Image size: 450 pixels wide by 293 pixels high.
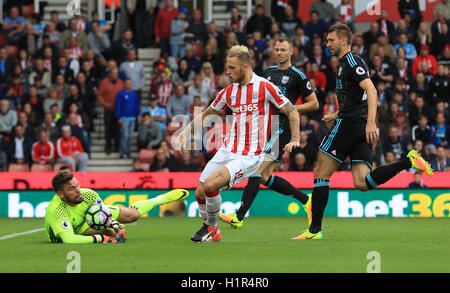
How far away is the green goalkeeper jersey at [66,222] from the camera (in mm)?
9250

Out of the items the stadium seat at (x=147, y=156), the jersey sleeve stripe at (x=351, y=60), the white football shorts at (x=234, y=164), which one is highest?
the jersey sleeve stripe at (x=351, y=60)

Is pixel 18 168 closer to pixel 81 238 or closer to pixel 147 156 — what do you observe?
pixel 147 156

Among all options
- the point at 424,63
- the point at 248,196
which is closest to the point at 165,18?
the point at 424,63

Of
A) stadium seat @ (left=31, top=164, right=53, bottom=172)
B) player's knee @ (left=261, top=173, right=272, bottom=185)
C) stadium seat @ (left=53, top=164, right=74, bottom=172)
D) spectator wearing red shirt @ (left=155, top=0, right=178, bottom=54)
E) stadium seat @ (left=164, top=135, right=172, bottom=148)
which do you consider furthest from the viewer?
spectator wearing red shirt @ (left=155, top=0, right=178, bottom=54)

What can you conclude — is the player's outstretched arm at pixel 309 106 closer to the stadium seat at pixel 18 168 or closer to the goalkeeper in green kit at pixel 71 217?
the goalkeeper in green kit at pixel 71 217

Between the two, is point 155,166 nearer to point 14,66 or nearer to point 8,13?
point 14,66

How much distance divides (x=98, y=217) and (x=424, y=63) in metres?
12.1

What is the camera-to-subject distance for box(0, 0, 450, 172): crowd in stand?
17969 mm

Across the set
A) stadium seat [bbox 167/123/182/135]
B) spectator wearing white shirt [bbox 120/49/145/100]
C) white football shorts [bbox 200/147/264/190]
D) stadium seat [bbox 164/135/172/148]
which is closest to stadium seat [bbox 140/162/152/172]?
stadium seat [bbox 164/135/172/148]

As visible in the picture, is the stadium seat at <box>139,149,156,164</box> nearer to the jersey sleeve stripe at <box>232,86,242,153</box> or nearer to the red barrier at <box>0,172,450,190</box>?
the red barrier at <box>0,172,450,190</box>

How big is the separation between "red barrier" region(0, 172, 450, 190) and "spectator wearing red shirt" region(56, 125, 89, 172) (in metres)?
1.74

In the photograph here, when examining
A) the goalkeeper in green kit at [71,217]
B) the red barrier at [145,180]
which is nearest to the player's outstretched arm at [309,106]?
the goalkeeper in green kit at [71,217]

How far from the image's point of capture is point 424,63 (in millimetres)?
19625

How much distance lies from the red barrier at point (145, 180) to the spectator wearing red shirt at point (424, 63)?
4358 mm
